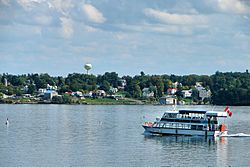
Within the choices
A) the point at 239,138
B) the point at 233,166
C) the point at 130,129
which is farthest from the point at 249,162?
the point at 130,129

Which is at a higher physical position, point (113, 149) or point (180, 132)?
point (180, 132)

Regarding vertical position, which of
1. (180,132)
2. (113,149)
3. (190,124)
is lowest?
(113,149)

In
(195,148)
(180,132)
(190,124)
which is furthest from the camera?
(190,124)

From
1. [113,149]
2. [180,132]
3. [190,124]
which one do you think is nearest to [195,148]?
[113,149]

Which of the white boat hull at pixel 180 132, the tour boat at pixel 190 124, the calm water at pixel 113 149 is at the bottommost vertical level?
the calm water at pixel 113 149

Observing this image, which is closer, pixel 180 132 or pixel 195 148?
pixel 195 148

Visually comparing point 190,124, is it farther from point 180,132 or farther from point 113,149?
point 113,149

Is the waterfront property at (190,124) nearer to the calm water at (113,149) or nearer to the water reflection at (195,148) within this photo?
the water reflection at (195,148)

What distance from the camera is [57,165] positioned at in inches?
3216

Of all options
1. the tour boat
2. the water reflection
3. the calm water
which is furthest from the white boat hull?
the calm water

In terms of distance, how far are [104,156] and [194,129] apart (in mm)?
33923

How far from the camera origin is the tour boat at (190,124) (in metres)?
120

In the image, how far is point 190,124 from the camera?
121625mm

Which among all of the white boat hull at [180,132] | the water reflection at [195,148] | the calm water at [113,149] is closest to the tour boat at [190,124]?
the white boat hull at [180,132]
